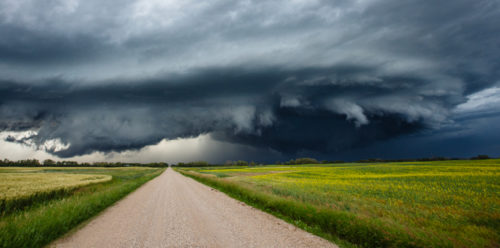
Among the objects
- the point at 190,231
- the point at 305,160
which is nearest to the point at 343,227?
the point at 190,231

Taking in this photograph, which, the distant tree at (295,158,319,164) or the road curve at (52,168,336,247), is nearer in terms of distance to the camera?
the road curve at (52,168,336,247)

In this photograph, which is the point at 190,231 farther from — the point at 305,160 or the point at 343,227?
the point at 305,160

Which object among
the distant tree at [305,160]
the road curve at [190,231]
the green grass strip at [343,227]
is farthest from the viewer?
the distant tree at [305,160]

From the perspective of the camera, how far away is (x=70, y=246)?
7.06m

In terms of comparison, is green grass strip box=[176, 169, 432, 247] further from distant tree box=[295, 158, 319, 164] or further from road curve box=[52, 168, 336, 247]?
distant tree box=[295, 158, 319, 164]

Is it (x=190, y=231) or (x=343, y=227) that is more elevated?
(x=343, y=227)

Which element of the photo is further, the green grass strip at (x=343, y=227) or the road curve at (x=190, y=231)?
the road curve at (x=190, y=231)

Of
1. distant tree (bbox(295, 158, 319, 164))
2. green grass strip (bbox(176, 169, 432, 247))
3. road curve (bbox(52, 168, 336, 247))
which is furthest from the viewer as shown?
distant tree (bbox(295, 158, 319, 164))

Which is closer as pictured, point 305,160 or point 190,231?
point 190,231

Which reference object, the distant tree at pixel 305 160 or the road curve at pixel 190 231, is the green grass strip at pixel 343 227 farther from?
the distant tree at pixel 305 160

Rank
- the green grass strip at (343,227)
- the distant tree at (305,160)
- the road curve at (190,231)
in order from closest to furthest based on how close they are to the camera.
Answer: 1. the green grass strip at (343,227)
2. the road curve at (190,231)
3. the distant tree at (305,160)

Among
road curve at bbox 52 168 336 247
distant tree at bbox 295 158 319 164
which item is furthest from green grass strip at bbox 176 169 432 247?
distant tree at bbox 295 158 319 164

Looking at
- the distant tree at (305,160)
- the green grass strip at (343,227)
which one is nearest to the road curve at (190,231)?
the green grass strip at (343,227)

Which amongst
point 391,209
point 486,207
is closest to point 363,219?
point 391,209
